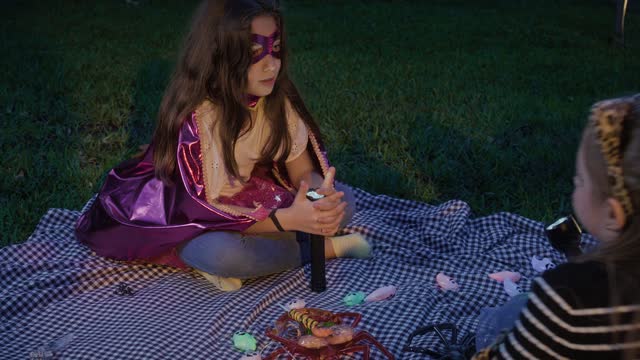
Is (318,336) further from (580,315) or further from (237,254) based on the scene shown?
(580,315)

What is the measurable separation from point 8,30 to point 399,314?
24.1ft

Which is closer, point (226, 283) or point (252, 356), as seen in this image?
point (252, 356)

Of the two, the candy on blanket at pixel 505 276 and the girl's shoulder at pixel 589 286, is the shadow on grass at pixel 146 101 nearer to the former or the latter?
the candy on blanket at pixel 505 276

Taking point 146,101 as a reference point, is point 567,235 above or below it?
above

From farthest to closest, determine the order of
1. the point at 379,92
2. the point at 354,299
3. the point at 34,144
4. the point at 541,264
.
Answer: the point at 379,92
the point at 34,144
the point at 541,264
the point at 354,299

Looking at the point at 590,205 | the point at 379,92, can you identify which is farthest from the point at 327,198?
the point at 379,92

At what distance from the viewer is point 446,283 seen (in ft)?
11.6

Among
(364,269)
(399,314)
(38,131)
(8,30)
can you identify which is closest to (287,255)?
(364,269)

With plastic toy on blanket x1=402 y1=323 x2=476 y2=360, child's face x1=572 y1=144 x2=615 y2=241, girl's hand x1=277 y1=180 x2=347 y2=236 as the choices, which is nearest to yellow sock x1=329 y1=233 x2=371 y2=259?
girl's hand x1=277 y1=180 x2=347 y2=236

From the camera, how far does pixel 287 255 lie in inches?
145

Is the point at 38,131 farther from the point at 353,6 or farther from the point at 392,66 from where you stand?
the point at 353,6

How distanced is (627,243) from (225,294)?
6.77ft

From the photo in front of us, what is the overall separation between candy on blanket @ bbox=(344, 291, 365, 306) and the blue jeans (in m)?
0.37

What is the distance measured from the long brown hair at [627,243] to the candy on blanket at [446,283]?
1.65 m
